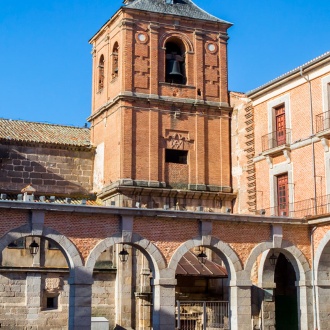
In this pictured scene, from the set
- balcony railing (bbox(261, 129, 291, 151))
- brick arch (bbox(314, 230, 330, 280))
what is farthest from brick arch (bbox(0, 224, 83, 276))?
balcony railing (bbox(261, 129, 291, 151))

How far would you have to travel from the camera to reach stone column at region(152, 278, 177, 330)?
2217 centimetres

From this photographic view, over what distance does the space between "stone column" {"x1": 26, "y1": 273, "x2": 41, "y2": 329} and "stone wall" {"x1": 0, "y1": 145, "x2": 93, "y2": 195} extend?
395 cm

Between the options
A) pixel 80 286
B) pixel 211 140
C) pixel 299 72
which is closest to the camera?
pixel 80 286

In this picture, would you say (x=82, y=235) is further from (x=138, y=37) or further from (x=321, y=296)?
(x=138, y=37)

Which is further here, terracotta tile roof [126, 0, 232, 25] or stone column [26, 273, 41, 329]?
terracotta tile roof [126, 0, 232, 25]

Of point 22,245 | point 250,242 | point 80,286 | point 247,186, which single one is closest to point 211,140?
point 247,186

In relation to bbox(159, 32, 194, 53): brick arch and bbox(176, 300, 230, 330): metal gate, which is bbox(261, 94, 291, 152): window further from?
bbox(176, 300, 230, 330): metal gate

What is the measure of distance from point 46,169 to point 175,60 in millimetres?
7366

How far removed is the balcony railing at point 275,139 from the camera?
27.1 m

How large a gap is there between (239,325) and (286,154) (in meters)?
6.94

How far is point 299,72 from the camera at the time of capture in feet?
85.8

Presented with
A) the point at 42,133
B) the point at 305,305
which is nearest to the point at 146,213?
the point at 305,305

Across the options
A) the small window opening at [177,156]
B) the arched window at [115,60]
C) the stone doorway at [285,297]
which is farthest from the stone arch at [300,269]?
the arched window at [115,60]

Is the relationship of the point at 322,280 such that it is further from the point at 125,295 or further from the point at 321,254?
the point at 125,295
